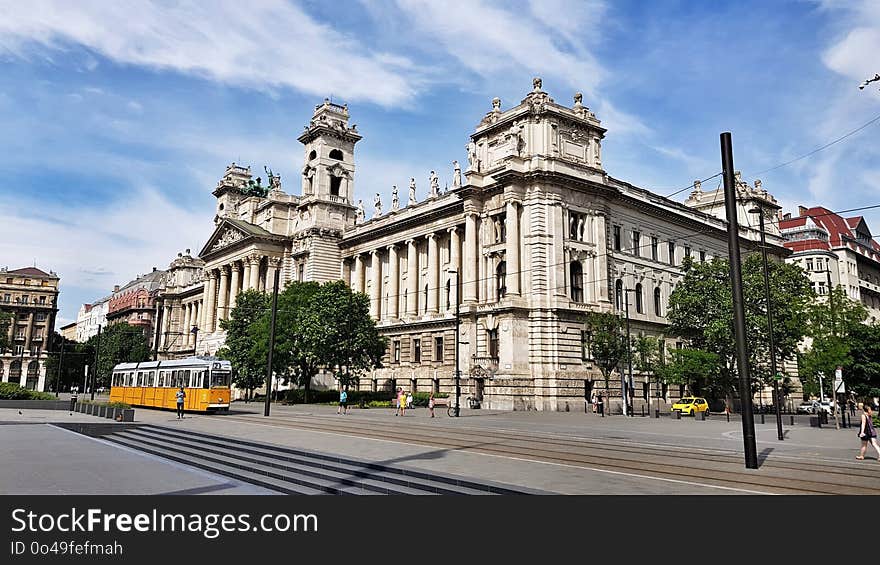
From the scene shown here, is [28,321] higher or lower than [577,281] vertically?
higher

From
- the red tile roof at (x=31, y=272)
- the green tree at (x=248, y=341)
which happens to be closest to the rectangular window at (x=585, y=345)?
the green tree at (x=248, y=341)

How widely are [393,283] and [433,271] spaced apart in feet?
21.9

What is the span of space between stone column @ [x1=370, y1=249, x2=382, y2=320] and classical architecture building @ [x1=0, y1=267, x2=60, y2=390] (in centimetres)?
7919

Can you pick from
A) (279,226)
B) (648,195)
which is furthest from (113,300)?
(648,195)

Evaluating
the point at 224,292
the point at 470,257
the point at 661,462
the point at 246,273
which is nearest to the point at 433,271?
the point at 470,257

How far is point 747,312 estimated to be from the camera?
166 feet

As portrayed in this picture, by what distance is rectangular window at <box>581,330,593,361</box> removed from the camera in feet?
169

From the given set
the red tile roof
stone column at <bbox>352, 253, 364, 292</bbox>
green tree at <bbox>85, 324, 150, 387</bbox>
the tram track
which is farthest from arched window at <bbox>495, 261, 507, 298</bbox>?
the red tile roof

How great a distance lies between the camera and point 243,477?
14.5 meters

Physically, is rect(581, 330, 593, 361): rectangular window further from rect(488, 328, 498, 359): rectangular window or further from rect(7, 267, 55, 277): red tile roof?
rect(7, 267, 55, 277): red tile roof

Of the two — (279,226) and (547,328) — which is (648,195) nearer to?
(547,328)

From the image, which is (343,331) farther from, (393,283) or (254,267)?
(254,267)

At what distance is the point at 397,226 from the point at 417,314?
10.2 metres
